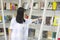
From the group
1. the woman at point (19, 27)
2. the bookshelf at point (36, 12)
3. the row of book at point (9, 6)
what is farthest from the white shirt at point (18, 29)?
the row of book at point (9, 6)

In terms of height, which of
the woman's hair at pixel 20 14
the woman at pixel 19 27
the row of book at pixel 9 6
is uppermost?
the row of book at pixel 9 6

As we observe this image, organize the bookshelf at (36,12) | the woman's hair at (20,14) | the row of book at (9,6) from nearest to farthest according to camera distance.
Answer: the woman's hair at (20,14)
the bookshelf at (36,12)
the row of book at (9,6)

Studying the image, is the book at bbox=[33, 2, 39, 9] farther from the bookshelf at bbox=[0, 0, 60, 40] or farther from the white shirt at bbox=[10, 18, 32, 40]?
the white shirt at bbox=[10, 18, 32, 40]

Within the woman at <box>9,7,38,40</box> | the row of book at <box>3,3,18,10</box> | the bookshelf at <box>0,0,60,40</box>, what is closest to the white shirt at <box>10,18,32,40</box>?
the woman at <box>9,7,38,40</box>

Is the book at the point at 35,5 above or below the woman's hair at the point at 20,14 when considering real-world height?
above

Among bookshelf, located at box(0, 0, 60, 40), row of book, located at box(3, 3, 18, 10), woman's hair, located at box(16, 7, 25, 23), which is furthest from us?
row of book, located at box(3, 3, 18, 10)

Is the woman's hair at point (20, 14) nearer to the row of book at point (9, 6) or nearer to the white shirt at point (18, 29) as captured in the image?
the white shirt at point (18, 29)

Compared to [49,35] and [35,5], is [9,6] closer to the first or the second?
[35,5]

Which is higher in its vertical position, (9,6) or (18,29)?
(9,6)

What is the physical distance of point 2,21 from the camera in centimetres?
155

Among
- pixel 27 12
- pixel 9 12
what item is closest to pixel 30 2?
pixel 27 12

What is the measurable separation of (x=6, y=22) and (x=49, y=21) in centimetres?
43

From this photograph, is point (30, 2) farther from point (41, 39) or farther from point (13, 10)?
point (41, 39)

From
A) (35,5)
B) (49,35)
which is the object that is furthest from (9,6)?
(49,35)
